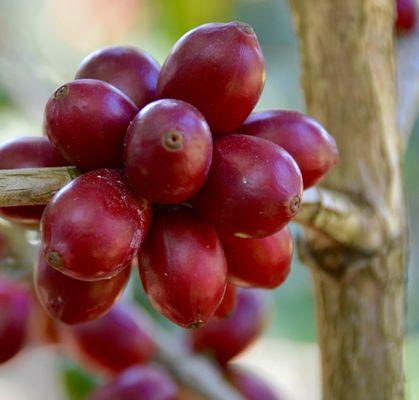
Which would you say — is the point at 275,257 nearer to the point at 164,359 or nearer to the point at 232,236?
the point at 232,236

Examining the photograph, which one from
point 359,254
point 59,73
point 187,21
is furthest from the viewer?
point 59,73

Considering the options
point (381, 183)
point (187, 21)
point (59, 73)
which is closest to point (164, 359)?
point (381, 183)

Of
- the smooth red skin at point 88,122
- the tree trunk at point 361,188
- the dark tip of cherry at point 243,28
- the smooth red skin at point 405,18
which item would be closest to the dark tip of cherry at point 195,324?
the smooth red skin at point 88,122

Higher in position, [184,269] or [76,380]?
[184,269]

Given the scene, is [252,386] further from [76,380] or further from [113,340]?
[76,380]

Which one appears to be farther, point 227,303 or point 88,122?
point 227,303

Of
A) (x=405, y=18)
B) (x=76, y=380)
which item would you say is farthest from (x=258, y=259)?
(x=76, y=380)

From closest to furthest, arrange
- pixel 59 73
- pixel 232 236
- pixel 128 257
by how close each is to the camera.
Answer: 1. pixel 128 257
2. pixel 232 236
3. pixel 59 73
